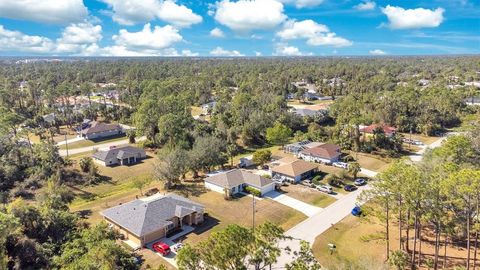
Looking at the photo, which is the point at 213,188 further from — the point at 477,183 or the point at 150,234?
the point at 477,183

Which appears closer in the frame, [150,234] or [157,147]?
[150,234]

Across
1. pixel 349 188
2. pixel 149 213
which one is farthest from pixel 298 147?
pixel 149 213

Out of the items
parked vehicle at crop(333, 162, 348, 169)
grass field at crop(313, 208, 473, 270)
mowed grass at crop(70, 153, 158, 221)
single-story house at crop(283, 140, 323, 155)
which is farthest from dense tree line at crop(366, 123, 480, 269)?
single-story house at crop(283, 140, 323, 155)

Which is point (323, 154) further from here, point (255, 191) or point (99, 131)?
point (99, 131)

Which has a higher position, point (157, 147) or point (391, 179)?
point (391, 179)

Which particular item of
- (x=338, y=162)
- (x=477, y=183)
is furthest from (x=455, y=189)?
(x=338, y=162)

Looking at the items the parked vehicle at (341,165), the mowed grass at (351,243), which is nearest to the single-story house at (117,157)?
the parked vehicle at (341,165)

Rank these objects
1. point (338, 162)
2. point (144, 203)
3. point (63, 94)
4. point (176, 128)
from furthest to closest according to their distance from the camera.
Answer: point (63, 94) → point (176, 128) → point (338, 162) → point (144, 203)
